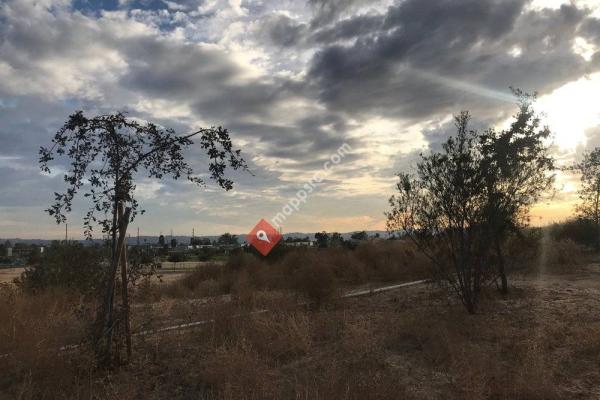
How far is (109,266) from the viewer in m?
6.46

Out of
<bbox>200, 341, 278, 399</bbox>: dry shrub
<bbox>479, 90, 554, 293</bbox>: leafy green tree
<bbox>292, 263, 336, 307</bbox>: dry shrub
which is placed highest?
<bbox>479, 90, 554, 293</bbox>: leafy green tree

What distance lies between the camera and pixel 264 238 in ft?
81.5

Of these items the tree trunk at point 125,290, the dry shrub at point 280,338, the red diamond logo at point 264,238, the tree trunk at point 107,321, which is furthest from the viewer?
the red diamond logo at point 264,238

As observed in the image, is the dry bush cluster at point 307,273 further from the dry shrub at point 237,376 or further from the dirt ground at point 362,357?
the dry shrub at point 237,376

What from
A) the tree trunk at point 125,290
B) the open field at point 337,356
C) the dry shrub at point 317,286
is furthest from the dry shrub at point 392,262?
the tree trunk at point 125,290

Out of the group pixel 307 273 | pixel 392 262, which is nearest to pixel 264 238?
pixel 392 262

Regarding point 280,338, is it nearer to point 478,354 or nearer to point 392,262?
point 478,354

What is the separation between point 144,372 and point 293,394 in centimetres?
230

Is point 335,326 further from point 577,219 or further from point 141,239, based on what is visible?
point 577,219

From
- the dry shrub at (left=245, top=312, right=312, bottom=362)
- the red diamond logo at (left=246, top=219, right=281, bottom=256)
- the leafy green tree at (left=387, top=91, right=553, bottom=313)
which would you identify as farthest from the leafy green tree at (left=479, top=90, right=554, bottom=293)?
the red diamond logo at (left=246, top=219, right=281, bottom=256)

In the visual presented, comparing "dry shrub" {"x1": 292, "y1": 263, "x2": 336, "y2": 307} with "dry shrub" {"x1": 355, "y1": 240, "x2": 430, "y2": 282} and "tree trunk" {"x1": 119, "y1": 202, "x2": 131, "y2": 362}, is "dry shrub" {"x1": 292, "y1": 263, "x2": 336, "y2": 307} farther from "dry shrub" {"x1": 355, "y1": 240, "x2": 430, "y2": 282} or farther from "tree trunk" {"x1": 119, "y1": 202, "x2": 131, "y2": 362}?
"tree trunk" {"x1": 119, "y1": 202, "x2": 131, "y2": 362}

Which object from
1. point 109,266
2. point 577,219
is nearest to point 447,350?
point 109,266

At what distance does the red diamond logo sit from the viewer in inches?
931

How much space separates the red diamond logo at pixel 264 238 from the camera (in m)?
23.6
